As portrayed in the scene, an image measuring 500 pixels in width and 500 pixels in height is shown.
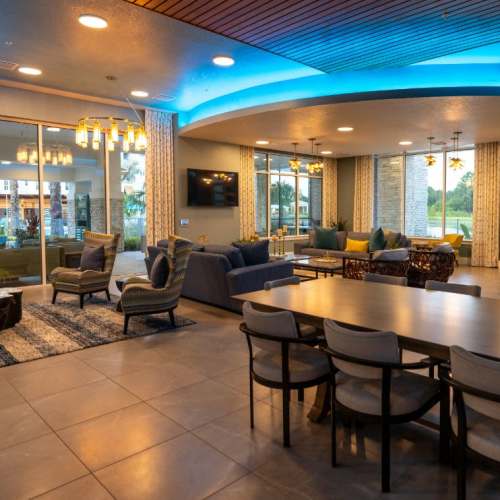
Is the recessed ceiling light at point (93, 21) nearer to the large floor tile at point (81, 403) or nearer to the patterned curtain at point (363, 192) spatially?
the large floor tile at point (81, 403)

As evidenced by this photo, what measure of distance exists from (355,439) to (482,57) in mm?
5747

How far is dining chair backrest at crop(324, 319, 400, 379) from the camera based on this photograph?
1972 millimetres

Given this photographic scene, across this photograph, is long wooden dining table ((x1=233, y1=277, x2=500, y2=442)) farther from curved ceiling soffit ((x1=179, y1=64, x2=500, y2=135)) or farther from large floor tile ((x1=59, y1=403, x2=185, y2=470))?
curved ceiling soffit ((x1=179, y1=64, x2=500, y2=135))

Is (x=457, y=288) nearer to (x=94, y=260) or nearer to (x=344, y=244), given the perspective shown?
(x=94, y=260)

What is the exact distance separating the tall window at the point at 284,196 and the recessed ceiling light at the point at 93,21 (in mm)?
6531

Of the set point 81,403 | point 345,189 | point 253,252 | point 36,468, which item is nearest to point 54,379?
point 81,403

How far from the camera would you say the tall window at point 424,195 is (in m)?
11.0

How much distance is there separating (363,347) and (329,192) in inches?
446

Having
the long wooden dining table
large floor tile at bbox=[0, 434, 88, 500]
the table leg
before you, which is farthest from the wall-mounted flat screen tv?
large floor tile at bbox=[0, 434, 88, 500]

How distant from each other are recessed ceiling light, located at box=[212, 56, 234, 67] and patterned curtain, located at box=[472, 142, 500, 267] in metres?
7.00

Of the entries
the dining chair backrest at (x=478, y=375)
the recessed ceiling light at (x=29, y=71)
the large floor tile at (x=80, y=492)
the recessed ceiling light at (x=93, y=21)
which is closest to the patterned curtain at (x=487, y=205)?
the recessed ceiling light at (x=93, y=21)

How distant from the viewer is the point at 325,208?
12953mm

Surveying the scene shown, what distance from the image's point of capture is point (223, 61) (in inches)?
234

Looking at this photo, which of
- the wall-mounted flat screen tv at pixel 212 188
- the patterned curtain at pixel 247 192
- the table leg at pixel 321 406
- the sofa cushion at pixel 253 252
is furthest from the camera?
the patterned curtain at pixel 247 192
